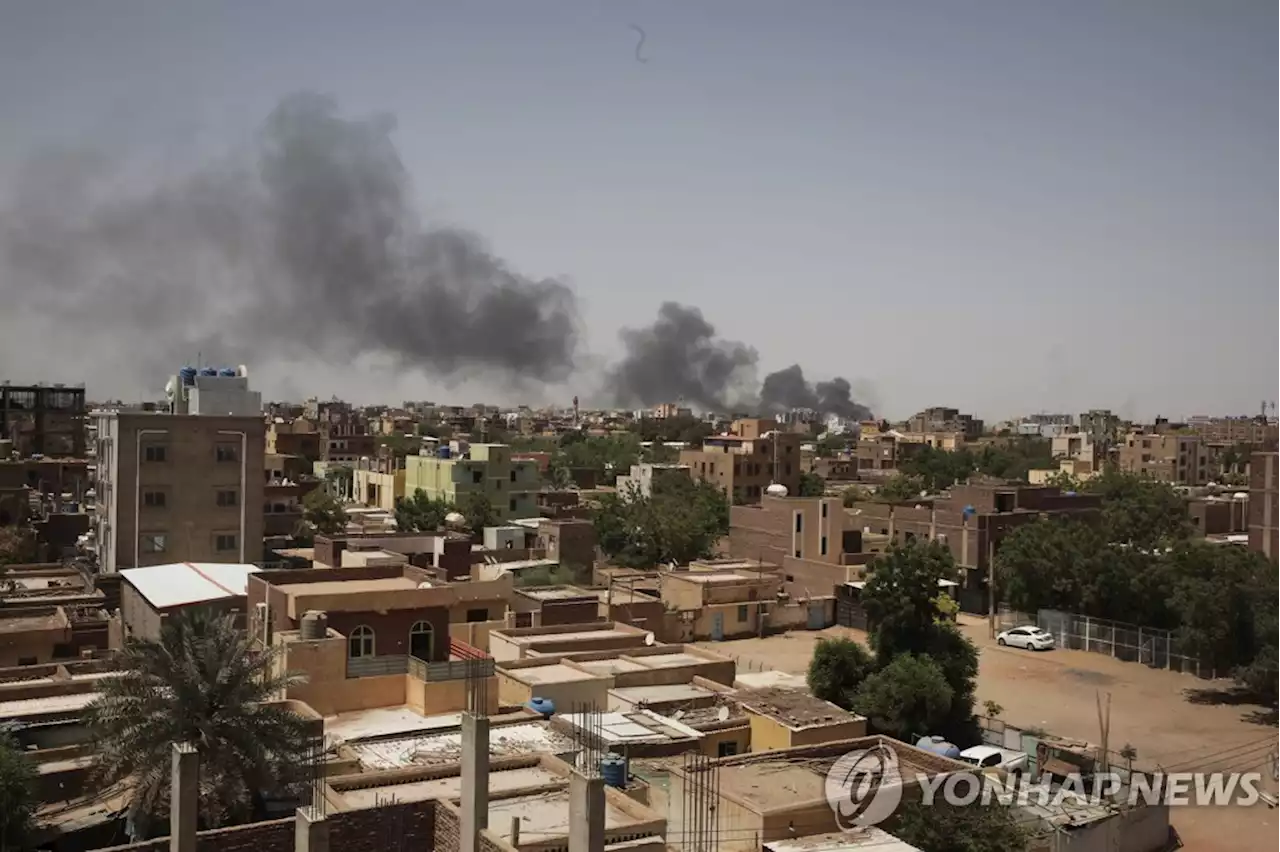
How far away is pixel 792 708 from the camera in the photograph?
1877 centimetres

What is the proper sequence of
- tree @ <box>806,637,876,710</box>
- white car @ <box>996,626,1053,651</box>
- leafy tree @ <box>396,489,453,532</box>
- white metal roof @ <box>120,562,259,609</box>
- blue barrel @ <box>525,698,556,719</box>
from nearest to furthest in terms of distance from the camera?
1. blue barrel @ <box>525,698,556,719</box>
2. white metal roof @ <box>120,562,259,609</box>
3. tree @ <box>806,637,876,710</box>
4. white car @ <box>996,626,1053,651</box>
5. leafy tree @ <box>396,489,453,532</box>

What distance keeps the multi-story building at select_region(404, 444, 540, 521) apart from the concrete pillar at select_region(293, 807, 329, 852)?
1502 inches

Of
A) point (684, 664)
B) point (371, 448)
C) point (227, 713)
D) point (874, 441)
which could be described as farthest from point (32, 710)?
point (874, 441)

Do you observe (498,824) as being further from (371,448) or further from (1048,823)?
(371,448)

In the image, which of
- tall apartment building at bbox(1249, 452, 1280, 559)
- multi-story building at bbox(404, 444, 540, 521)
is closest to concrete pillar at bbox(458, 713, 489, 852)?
tall apartment building at bbox(1249, 452, 1280, 559)

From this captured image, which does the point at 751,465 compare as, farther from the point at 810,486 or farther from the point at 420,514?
the point at 420,514

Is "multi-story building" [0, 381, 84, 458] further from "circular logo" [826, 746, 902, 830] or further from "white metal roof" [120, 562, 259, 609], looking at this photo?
"circular logo" [826, 746, 902, 830]

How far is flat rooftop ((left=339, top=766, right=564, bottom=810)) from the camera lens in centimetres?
1237

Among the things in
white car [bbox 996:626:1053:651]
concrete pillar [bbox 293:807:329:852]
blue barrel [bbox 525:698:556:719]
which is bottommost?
white car [bbox 996:626:1053:651]

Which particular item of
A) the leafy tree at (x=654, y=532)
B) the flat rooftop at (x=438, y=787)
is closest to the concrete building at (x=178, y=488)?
the leafy tree at (x=654, y=532)

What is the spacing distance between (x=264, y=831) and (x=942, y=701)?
552 inches

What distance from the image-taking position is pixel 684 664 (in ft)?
69.3

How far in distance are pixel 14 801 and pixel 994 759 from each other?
15669 millimetres

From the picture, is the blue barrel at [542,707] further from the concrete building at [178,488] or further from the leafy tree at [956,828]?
the concrete building at [178,488]
